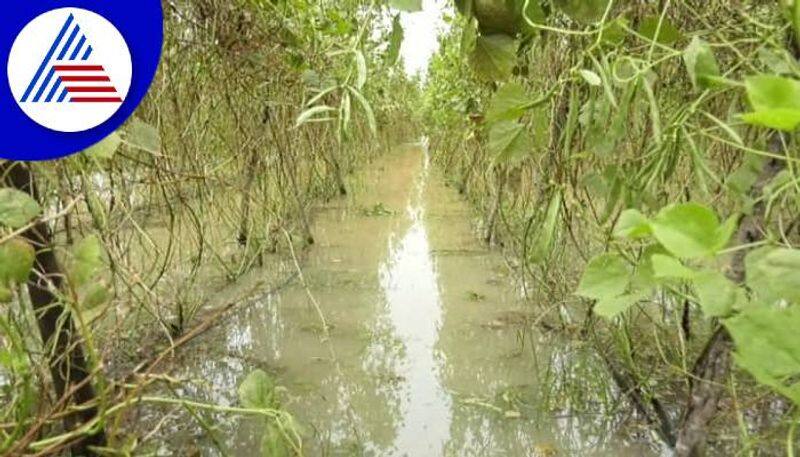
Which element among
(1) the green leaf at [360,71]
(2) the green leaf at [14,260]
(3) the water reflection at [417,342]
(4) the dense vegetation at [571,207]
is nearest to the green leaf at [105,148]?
(4) the dense vegetation at [571,207]

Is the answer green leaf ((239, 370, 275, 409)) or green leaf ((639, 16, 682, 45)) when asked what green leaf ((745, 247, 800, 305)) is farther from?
green leaf ((239, 370, 275, 409))

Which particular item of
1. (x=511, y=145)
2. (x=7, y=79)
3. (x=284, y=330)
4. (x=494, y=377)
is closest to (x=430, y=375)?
(x=494, y=377)

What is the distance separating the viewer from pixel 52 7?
2.32ft

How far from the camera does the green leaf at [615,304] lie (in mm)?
601

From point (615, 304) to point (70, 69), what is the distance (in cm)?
61

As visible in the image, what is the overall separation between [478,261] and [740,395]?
2.20 metres

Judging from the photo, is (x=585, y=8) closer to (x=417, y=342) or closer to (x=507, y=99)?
(x=507, y=99)

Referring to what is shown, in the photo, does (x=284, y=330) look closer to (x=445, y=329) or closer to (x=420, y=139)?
(x=445, y=329)

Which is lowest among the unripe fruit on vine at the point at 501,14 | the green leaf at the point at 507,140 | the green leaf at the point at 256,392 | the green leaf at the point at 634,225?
the green leaf at the point at 256,392

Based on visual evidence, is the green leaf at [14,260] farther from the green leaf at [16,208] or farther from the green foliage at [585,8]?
the green foliage at [585,8]

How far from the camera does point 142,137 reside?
43.9 inches

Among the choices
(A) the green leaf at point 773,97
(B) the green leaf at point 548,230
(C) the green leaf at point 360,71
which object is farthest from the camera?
(B) the green leaf at point 548,230

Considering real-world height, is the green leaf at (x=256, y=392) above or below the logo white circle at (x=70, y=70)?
below

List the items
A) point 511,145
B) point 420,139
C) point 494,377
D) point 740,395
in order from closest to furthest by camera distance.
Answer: point 511,145, point 740,395, point 494,377, point 420,139
